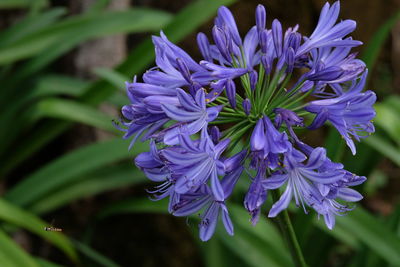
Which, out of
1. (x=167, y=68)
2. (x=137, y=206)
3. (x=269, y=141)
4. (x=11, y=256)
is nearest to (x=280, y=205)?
(x=269, y=141)

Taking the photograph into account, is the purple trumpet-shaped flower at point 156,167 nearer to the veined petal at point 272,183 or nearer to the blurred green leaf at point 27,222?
the veined petal at point 272,183

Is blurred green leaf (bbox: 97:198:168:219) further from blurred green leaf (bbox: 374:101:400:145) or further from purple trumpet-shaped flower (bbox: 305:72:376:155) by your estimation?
purple trumpet-shaped flower (bbox: 305:72:376:155)

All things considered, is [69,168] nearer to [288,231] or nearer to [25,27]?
[25,27]

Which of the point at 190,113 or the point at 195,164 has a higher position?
the point at 190,113

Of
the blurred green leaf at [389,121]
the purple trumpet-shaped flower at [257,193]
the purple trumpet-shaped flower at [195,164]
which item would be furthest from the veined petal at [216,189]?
the blurred green leaf at [389,121]

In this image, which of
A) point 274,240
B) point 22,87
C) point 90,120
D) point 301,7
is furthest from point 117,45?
point 274,240

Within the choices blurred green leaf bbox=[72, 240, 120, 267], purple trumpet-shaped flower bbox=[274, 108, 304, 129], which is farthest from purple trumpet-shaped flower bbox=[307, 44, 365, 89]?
blurred green leaf bbox=[72, 240, 120, 267]
